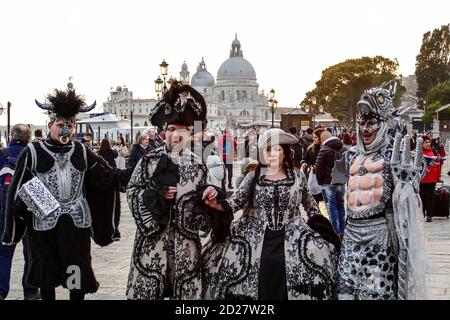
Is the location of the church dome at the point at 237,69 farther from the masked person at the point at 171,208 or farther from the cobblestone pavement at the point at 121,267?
the masked person at the point at 171,208

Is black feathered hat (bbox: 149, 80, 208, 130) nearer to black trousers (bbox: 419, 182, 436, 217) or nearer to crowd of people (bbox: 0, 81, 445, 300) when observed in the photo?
crowd of people (bbox: 0, 81, 445, 300)

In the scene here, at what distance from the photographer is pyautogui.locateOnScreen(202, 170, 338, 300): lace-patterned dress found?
5379mm

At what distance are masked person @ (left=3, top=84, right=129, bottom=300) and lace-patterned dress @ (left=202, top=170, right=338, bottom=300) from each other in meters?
1.11

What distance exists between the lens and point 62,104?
605 centimetres

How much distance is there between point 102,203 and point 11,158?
1583 millimetres

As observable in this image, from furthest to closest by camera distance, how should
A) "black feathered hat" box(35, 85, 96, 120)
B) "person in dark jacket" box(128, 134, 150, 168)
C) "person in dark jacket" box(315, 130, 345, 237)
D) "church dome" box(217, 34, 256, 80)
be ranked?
"church dome" box(217, 34, 256, 80) → "person in dark jacket" box(128, 134, 150, 168) → "person in dark jacket" box(315, 130, 345, 237) → "black feathered hat" box(35, 85, 96, 120)

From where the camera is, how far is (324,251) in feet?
18.0

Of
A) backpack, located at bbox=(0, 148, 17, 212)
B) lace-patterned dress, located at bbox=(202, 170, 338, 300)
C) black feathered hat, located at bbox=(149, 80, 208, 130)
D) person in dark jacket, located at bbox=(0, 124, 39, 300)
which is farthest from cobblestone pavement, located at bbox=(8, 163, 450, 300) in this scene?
black feathered hat, located at bbox=(149, 80, 208, 130)

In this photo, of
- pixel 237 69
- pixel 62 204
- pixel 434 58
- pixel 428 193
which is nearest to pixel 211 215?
pixel 62 204

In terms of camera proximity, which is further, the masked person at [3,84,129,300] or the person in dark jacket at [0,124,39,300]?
the person in dark jacket at [0,124,39,300]

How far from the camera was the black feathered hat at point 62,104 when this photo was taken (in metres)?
6.04

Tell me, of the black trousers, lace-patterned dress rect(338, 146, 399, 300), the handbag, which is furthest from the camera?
the black trousers

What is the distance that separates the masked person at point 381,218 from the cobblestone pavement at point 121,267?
31 cm
